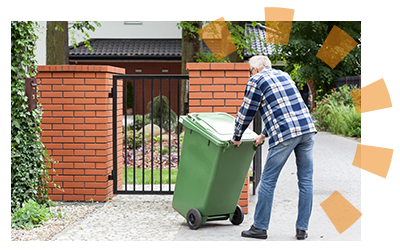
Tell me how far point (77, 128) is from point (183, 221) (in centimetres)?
184

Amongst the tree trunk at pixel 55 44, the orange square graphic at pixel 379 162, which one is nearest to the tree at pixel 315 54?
the orange square graphic at pixel 379 162

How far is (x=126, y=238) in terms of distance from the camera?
3.82 metres

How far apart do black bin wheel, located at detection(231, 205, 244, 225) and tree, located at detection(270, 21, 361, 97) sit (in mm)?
14315

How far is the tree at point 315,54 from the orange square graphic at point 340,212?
12.9 m

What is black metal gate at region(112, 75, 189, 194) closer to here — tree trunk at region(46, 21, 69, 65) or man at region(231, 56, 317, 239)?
man at region(231, 56, 317, 239)

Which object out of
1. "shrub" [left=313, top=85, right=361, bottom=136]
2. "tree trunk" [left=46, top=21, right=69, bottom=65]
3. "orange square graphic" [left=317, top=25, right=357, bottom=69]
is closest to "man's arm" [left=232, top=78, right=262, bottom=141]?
"tree trunk" [left=46, top=21, right=69, bottom=65]

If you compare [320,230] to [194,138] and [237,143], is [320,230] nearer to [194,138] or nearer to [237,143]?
[237,143]

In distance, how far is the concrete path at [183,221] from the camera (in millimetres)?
3920

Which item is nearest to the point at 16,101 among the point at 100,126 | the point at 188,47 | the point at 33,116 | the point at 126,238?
the point at 33,116

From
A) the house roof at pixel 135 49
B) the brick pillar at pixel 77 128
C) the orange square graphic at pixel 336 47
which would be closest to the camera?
the brick pillar at pixel 77 128

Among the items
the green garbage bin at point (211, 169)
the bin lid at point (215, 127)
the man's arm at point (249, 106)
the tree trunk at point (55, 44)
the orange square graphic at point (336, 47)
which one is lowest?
the green garbage bin at point (211, 169)

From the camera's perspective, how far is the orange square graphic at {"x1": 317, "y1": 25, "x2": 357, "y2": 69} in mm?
18750

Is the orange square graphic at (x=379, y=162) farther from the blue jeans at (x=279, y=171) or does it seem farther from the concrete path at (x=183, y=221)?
the blue jeans at (x=279, y=171)

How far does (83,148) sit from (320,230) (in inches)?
115
